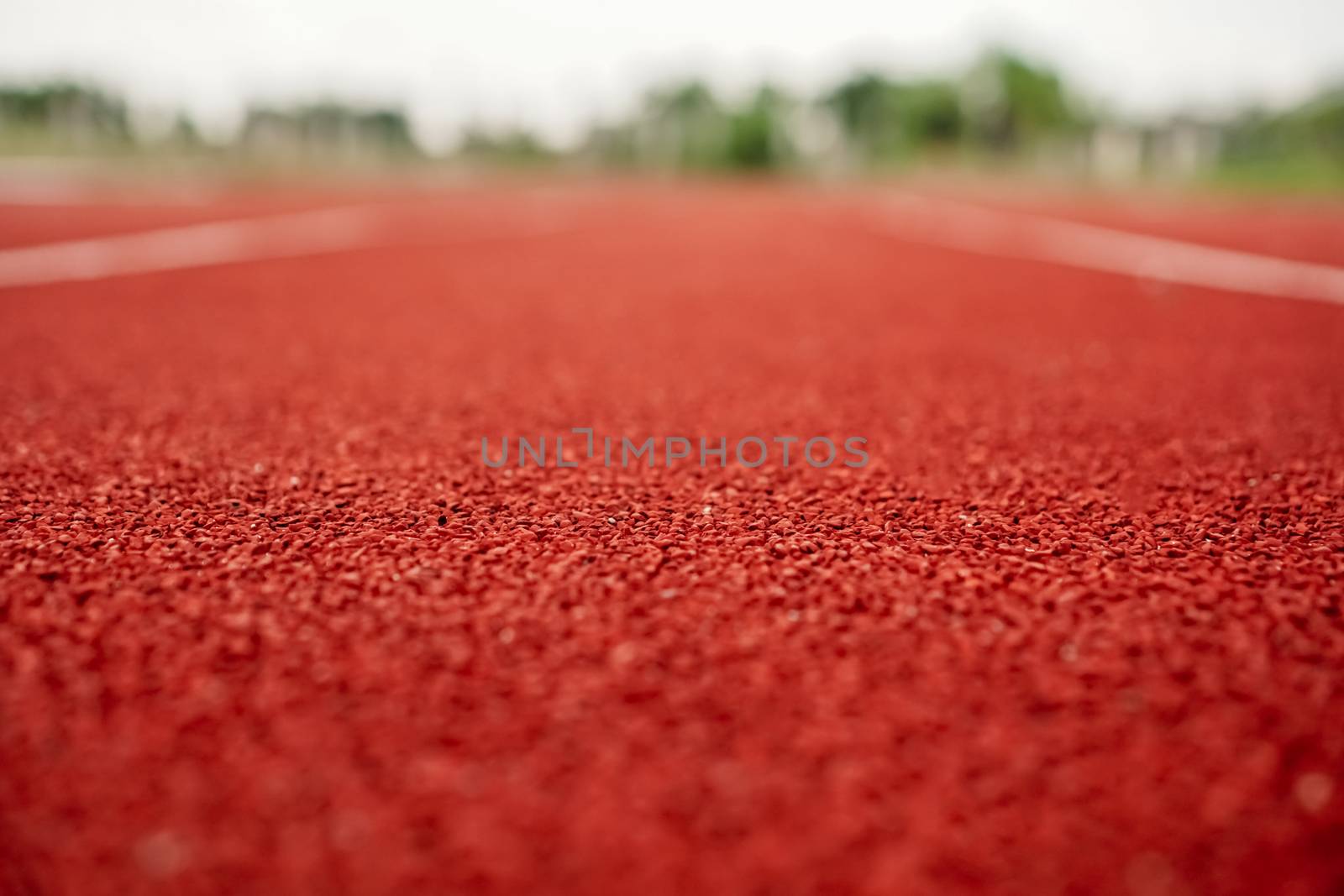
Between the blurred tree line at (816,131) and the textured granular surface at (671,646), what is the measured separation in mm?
51211

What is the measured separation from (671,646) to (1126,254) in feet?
28.4

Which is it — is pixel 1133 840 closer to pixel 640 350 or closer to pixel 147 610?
pixel 147 610

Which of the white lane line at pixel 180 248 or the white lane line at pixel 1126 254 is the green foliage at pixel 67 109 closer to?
the white lane line at pixel 180 248

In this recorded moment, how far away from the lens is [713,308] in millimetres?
5164

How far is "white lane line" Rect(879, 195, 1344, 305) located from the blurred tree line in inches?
1533

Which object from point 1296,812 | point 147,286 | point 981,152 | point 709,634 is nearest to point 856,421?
point 709,634

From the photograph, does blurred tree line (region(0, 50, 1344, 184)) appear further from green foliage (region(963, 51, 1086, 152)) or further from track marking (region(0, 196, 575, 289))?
track marking (region(0, 196, 575, 289))

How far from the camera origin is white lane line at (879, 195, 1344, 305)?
5.94 metres

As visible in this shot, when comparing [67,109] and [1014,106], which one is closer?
[1014,106]

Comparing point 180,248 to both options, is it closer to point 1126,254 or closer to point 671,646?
point 671,646

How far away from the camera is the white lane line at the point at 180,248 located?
21.0ft

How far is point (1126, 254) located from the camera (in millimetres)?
8289

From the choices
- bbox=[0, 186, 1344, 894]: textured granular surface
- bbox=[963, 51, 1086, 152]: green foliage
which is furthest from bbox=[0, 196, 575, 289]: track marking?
bbox=[963, 51, 1086, 152]: green foliage

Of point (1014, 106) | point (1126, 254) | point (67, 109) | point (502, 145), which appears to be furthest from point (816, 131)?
point (1126, 254)
